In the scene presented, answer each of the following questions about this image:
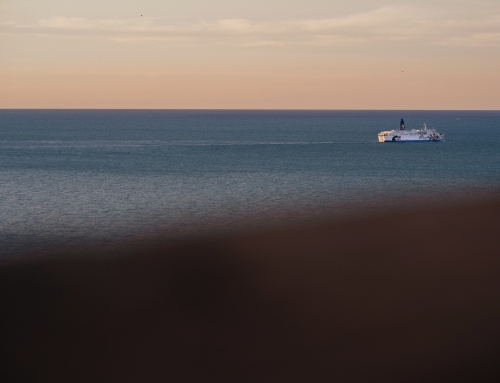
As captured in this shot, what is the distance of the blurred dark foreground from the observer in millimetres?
16125

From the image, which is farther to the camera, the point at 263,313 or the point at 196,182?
the point at 196,182

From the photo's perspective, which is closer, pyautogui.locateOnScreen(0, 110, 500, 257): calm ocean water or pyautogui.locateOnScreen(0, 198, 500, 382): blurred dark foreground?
pyautogui.locateOnScreen(0, 198, 500, 382): blurred dark foreground

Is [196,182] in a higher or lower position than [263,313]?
lower

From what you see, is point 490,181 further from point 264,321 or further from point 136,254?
point 264,321

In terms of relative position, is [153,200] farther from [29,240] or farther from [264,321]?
[264,321]

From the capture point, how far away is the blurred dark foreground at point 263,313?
16.1m

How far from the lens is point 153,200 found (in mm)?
49312

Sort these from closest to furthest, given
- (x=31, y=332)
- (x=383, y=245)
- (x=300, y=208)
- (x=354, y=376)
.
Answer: (x=354, y=376)
(x=31, y=332)
(x=383, y=245)
(x=300, y=208)

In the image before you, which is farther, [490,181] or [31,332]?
[490,181]

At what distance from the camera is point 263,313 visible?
19.8m

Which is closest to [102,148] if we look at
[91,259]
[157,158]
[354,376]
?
[157,158]

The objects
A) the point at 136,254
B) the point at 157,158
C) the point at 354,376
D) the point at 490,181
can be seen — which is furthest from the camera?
the point at 157,158

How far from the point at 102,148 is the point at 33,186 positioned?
131ft

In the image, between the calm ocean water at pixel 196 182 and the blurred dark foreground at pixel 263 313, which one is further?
the calm ocean water at pixel 196 182
